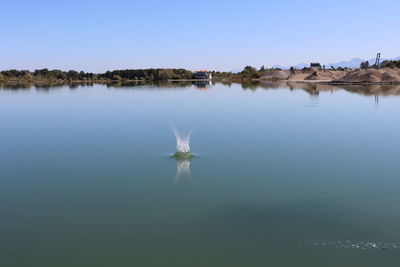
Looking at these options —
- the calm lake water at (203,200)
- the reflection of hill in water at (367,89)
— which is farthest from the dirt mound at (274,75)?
the calm lake water at (203,200)

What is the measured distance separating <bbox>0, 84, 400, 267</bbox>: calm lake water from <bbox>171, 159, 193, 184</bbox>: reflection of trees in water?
0.13ft

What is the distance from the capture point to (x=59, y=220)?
10305 mm

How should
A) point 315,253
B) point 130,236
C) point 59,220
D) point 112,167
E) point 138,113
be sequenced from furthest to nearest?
point 138,113 < point 112,167 < point 59,220 < point 130,236 < point 315,253

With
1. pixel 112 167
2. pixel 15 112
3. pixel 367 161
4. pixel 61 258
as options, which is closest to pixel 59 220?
pixel 61 258

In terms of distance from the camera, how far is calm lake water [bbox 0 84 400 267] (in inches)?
333

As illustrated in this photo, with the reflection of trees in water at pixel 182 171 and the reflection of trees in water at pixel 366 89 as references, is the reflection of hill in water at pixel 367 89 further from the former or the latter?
the reflection of trees in water at pixel 182 171

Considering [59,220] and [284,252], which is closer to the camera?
[284,252]

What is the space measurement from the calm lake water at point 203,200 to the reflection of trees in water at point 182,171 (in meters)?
0.04

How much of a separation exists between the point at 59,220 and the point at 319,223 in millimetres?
6947

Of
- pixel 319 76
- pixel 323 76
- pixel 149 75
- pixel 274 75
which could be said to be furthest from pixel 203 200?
pixel 149 75

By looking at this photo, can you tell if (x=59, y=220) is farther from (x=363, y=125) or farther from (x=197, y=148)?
(x=363, y=125)

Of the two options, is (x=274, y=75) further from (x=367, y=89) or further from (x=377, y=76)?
(x=367, y=89)

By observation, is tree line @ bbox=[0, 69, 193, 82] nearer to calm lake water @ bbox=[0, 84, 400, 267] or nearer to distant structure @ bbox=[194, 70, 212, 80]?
distant structure @ bbox=[194, 70, 212, 80]

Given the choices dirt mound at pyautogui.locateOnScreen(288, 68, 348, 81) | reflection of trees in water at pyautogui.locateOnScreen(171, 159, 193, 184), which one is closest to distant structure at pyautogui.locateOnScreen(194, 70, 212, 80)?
dirt mound at pyautogui.locateOnScreen(288, 68, 348, 81)
